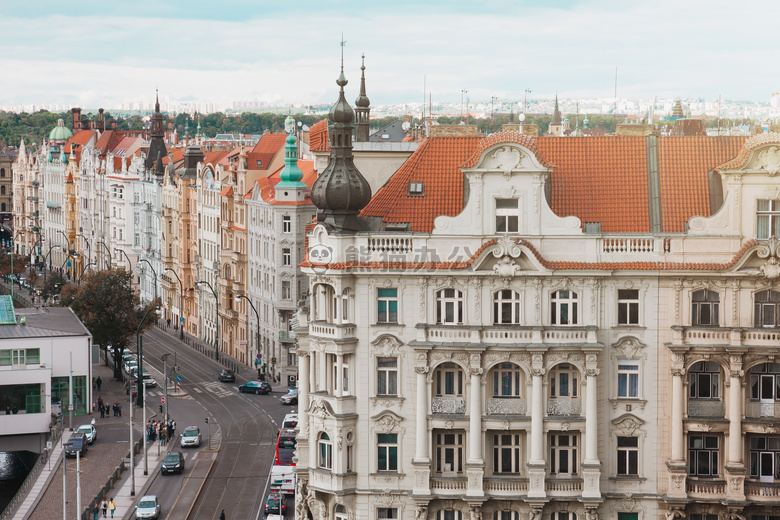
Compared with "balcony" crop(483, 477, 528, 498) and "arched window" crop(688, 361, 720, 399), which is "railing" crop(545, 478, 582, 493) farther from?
"arched window" crop(688, 361, 720, 399)

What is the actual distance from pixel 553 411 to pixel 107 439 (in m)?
70.4

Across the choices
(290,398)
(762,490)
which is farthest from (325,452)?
(290,398)

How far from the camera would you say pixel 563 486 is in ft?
257

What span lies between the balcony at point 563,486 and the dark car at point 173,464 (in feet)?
173

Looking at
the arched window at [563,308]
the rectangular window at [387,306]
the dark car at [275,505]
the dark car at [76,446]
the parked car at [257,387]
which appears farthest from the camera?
the parked car at [257,387]

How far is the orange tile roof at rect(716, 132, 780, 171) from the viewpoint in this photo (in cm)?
7712

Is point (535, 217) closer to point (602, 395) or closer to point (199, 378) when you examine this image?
point (602, 395)

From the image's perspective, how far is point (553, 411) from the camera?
78.8 metres

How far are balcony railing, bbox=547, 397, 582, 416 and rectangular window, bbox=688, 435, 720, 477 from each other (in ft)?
19.7

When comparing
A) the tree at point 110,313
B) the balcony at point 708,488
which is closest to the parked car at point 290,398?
the tree at point 110,313

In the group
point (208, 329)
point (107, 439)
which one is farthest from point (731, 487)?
point (208, 329)

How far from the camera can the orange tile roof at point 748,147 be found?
7712cm

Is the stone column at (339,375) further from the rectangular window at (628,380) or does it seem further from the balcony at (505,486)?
the rectangular window at (628,380)

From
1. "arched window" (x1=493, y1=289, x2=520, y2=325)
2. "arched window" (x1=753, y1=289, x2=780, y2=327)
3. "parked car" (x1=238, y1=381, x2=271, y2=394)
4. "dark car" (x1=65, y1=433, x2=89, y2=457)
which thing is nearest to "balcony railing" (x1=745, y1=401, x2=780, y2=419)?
"arched window" (x1=753, y1=289, x2=780, y2=327)
